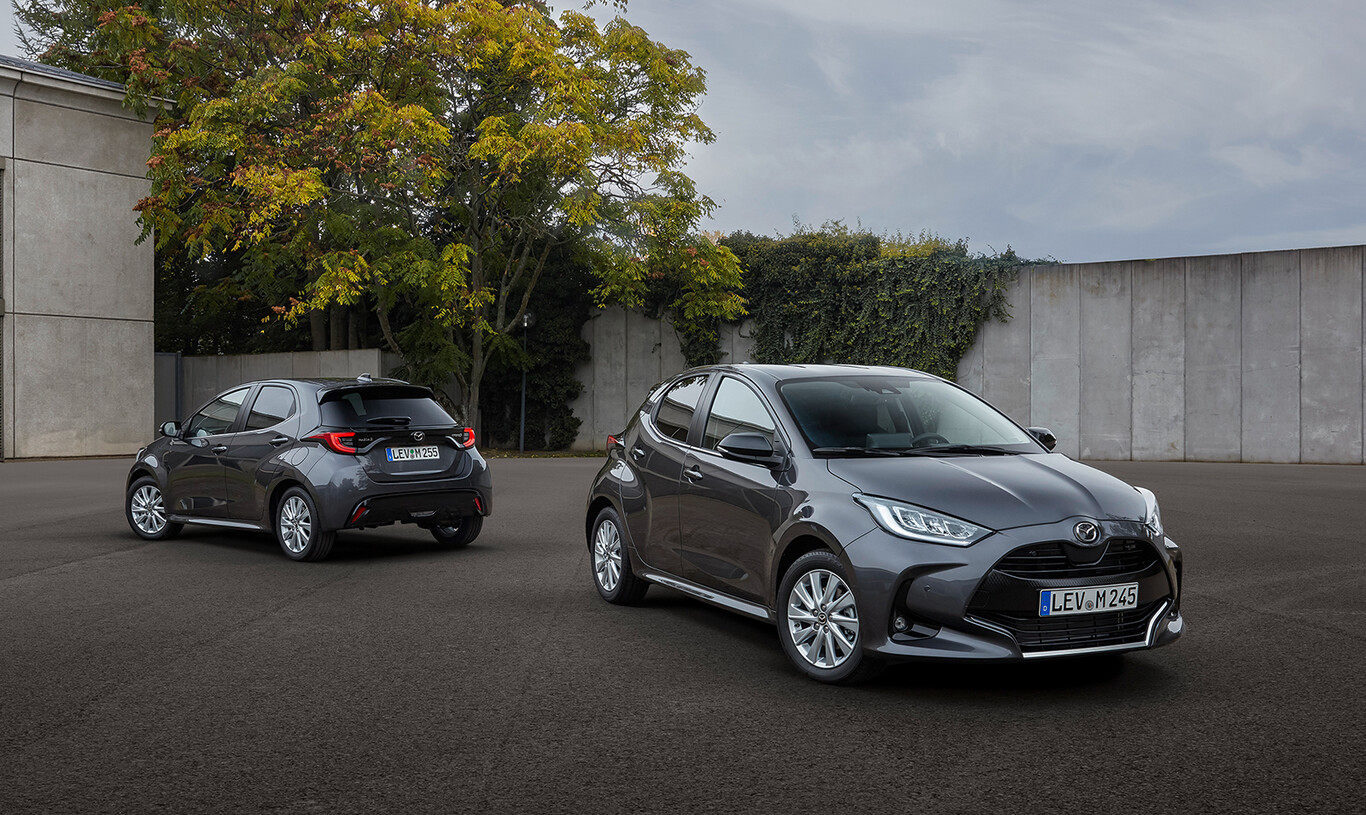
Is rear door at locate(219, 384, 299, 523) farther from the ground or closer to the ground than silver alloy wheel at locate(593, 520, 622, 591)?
farther from the ground

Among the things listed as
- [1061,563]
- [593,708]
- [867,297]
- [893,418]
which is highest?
[867,297]

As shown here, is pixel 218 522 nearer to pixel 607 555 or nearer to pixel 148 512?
pixel 148 512

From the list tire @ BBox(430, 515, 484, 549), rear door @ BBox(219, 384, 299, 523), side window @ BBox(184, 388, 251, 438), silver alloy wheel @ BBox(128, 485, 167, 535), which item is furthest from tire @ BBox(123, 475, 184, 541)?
tire @ BBox(430, 515, 484, 549)

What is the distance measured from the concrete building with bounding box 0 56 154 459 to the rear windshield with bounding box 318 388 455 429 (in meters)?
21.0

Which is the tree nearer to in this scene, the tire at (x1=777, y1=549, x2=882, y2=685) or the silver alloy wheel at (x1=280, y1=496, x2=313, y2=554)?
the silver alloy wheel at (x1=280, y1=496, x2=313, y2=554)

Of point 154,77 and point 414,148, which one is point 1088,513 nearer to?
point 414,148

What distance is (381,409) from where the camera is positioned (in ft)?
34.1

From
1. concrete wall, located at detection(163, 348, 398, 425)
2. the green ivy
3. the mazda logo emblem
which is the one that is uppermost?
the green ivy

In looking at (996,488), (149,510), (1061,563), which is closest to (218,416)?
(149,510)

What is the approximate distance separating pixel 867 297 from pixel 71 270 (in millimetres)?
19110

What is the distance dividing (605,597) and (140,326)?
25.5 metres

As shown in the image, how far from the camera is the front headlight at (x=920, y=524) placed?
16.9 ft

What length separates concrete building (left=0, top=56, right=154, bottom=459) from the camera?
1067 inches

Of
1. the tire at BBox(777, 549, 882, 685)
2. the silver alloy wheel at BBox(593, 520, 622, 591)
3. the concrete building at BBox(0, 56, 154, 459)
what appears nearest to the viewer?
the tire at BBox(777, 549, 882, 685)
